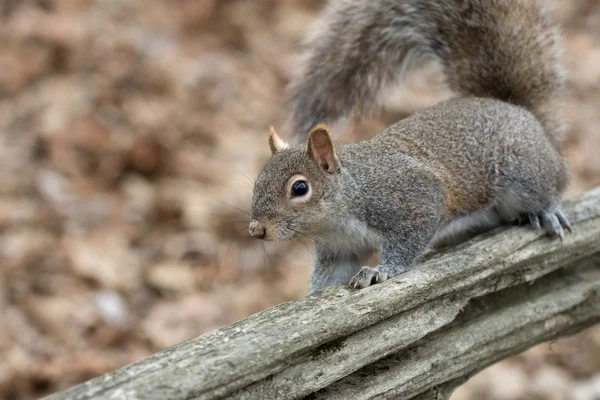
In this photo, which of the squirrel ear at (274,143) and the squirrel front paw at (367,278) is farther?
the squirrel ear at (274,143)

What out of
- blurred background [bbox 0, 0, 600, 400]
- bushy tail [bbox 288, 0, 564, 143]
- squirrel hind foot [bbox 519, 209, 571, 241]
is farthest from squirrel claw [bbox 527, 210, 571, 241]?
blurred background [bbox 0, 0, 600, 400]

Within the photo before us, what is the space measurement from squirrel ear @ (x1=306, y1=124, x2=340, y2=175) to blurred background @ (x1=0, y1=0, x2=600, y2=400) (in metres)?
0.57

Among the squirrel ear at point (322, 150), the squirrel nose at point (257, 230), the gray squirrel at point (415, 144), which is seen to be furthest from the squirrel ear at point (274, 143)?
the squirrel nose at point (257, 230)

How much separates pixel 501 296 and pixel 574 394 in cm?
136

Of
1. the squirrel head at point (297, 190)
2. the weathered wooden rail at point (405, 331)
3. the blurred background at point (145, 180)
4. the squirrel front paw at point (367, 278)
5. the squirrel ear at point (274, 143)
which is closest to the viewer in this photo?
the weathered wooden rail at point (405, 331)

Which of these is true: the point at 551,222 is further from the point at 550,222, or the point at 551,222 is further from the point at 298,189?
the point at 298,189

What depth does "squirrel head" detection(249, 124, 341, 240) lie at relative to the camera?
6.39ft

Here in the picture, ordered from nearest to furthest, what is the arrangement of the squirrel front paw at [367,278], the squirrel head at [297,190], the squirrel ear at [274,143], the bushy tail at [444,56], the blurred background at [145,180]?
the squirrel front paw at [367,278]
the squirrel head at [297,190]
the squirrel ear at [274,143]
the bushy tail at [444,56]
the blurred background at [145,180]

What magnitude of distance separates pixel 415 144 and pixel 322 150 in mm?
353

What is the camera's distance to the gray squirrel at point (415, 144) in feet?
6.70

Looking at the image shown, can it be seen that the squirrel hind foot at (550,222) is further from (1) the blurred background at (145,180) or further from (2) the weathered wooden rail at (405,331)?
(1) the blurred background at (145,180)

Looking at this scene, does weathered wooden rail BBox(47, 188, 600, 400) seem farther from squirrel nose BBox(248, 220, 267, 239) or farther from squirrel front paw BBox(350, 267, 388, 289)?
squirrel nose BBox(248, 220, 267, 239)

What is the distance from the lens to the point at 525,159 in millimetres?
2295

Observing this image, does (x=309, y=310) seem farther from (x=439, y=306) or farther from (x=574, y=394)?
(x=574, y=394)
